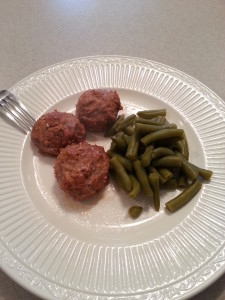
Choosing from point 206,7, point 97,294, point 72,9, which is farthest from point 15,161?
point 206,7

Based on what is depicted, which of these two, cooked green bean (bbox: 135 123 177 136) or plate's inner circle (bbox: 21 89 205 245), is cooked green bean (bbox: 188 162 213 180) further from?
cooked green bean (bbox: 135 123 177 136)

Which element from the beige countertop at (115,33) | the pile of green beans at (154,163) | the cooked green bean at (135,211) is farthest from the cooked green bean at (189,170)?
the beige countertop at (115,33)

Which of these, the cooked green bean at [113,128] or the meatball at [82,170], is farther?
the cooked green bean at [113,128]

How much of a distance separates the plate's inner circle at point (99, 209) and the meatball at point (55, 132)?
0.11m

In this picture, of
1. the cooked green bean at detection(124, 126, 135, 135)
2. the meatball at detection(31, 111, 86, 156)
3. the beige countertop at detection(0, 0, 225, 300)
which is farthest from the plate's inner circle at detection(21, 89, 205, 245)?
the beige countertop at detection(0, 0, 225, 300)

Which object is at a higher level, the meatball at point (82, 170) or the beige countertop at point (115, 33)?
the beige countertop at point (115, 33)

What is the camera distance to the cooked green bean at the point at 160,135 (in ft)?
6.18

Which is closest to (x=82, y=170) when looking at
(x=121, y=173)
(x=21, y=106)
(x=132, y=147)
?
(x=121, y=173)

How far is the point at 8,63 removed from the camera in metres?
2.84

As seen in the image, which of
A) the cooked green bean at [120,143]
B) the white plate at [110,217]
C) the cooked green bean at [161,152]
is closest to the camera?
the white plate at [110,217]

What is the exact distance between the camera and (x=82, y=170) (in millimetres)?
1777

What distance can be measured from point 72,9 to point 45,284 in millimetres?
3025

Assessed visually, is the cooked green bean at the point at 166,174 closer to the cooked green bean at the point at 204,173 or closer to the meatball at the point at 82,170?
the cooked green bean at the point at 204,173

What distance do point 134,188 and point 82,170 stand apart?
32 cm
